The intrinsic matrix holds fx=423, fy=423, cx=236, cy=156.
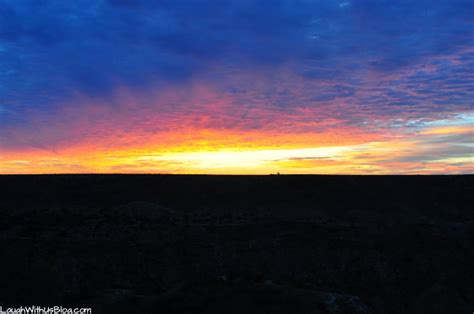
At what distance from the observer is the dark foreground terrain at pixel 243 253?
13812 mm

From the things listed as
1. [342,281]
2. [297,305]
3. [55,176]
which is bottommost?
[342,281]

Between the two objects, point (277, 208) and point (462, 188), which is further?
point (462, 188)

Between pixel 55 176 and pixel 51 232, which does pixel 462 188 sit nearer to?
pixel 51 232

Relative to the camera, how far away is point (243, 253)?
86.4 feet

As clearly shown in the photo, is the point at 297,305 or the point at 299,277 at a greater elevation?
the point at 297,305

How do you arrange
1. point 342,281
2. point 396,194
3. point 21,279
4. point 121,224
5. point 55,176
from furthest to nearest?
1. point 55,176
2. point 396,194
3. point 121,224
4. point 342,281
5. point 21,279

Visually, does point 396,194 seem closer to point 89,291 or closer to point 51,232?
point 51,232

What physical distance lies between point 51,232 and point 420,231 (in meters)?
28.3

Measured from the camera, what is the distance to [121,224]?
37.5 metres

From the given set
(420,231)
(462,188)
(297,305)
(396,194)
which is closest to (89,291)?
(297,305)

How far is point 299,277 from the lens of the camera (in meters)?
22.2

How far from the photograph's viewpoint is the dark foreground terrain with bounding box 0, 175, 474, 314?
13812 millimetres

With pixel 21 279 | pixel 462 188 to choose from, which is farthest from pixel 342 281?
pixel 462 188

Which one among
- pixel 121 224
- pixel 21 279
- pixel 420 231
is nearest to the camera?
pixel 21 279
